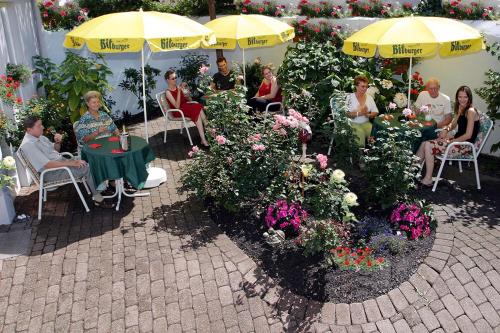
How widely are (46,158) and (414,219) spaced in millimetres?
4774

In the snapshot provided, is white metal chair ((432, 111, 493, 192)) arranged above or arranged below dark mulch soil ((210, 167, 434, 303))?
above

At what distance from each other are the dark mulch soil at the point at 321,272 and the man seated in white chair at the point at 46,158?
2343mm

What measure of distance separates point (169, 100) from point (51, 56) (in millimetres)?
2786

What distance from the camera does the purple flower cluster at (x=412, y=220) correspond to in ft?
18.7

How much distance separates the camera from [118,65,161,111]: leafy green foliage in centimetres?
1080

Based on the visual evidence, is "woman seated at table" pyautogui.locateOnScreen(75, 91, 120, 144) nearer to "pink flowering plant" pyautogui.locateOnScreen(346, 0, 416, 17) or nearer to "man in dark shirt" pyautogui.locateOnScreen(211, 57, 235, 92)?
"man in dark shirt" pyautogui.locateOnScreen(211, 57, 235, 92)

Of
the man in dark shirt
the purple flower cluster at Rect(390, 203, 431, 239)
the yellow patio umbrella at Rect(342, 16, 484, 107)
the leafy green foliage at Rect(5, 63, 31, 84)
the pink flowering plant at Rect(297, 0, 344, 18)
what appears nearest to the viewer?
the purple flower cluster at Rect(390, 203, 431, 239)

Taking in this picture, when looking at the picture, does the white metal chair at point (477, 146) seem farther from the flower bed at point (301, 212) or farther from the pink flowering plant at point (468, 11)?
the pink flowering plant at point (468, 11)

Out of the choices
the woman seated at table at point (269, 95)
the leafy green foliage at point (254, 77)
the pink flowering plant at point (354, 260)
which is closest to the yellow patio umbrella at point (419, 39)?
the woman seated at table at point (269, 95)

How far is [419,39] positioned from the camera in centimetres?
649

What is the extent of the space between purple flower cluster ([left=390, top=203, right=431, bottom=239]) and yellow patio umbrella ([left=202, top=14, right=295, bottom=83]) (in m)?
4.01

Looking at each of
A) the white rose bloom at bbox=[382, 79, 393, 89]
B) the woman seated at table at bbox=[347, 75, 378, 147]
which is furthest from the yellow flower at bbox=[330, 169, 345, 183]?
the white rose bloom at bbox=[382, 79, 393, 89]

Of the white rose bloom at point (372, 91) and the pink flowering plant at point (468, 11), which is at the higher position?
the pink flowering plant at point (468, 11)

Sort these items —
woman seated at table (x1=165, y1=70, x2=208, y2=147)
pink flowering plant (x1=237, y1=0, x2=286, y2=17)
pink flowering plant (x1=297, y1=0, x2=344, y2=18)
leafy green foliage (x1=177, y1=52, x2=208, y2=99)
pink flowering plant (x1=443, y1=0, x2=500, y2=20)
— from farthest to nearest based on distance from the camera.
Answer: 1. pink flowering plant (x1=237, y1=0, x2=286, y2=17)
2. leafy green foliage (x1=177, y1=52, x2=208, y2=99)
3. pink flowering plant (x1=297, y1=0, x2=344, y2=18)
4. woman seated at table (x1=165, y1=70, x2=208, y2=147)
5. pink flowering plant (x1=443, y1=0, x2=500, y2=20)
